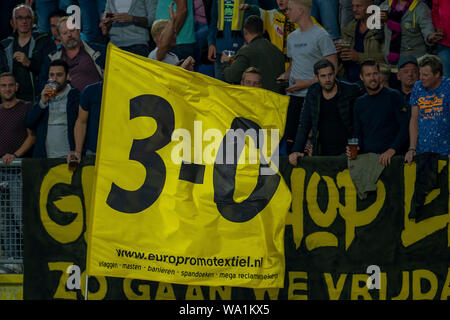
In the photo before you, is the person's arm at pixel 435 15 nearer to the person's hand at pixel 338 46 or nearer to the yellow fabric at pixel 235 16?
the person's hand at pixel 338 46

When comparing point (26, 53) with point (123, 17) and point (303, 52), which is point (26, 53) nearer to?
point (123, 17)

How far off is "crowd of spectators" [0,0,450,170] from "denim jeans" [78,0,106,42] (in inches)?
0.6

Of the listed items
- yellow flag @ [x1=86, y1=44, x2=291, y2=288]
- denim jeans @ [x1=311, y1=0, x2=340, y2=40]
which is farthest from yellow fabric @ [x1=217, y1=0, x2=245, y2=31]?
yellow flag @ [x1=86, y1=44, x2=291, y2=288]

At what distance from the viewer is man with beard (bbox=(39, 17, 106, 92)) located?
1262 centimetres

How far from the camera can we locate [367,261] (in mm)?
10430

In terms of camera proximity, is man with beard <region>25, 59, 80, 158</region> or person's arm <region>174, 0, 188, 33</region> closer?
man with beard <region>25, 59, 80, 158</region>

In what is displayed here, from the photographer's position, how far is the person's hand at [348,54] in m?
12.6

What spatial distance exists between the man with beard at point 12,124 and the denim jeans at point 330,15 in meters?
4.15

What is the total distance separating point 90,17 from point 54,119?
127 inches

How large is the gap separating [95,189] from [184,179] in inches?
34.5

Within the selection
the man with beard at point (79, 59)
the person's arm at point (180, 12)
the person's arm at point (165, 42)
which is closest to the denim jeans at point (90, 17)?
the man with beard at point (79, 59)

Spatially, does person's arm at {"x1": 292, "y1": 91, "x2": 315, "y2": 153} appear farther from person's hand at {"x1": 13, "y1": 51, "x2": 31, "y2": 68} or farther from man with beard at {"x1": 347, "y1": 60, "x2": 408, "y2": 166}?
person's hand at {"x1": 13, "y1": 51, "x2": 31, "y2": 68}

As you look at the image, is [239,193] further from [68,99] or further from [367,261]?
[68,99]
